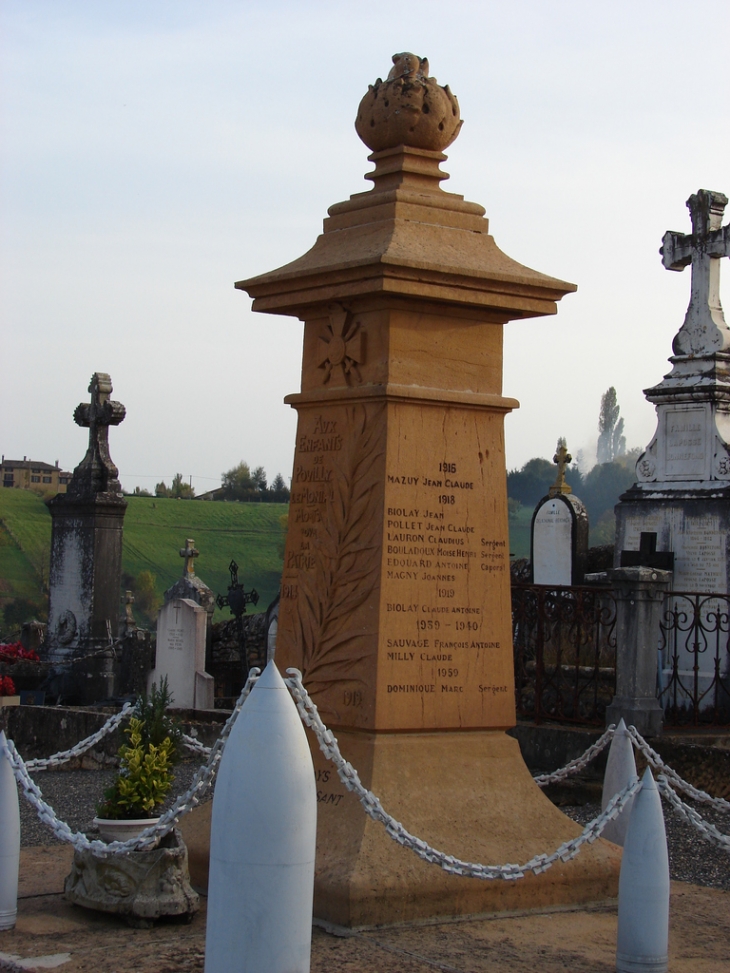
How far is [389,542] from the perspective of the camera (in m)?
5.61

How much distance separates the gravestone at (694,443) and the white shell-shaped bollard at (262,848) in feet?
31.6

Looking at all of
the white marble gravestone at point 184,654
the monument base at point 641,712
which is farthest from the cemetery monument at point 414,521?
the white marble gravestone at point 184,654

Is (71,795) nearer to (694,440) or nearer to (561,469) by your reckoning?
(694,440)

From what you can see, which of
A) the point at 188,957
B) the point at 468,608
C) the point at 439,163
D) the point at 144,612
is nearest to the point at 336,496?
the point at 468,608

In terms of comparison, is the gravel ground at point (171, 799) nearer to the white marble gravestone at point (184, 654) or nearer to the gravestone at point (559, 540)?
the white marble gravestone at point (184, 654)

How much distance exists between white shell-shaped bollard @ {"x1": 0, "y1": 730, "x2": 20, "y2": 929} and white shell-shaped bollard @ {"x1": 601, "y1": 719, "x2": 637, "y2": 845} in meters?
2.77

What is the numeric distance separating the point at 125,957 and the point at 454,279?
118 inches

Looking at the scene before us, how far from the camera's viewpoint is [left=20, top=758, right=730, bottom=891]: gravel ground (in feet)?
23.6

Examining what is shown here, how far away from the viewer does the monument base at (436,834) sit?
510 cm

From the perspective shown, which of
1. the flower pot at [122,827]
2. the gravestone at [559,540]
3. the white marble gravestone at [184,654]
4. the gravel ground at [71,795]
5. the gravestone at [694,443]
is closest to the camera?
the flower pot at [122,827]

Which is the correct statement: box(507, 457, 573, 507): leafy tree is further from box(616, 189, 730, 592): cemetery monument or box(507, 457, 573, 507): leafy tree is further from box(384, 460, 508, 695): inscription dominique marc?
box(384, 460, 508, 695): inscription dominique marc

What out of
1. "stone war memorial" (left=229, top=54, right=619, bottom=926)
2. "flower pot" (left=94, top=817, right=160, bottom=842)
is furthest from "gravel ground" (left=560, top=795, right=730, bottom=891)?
"flower pot" (left=94, top=817, right=160, bottom=842)

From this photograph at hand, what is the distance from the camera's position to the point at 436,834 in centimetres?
539

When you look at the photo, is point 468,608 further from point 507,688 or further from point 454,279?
point 454,279
